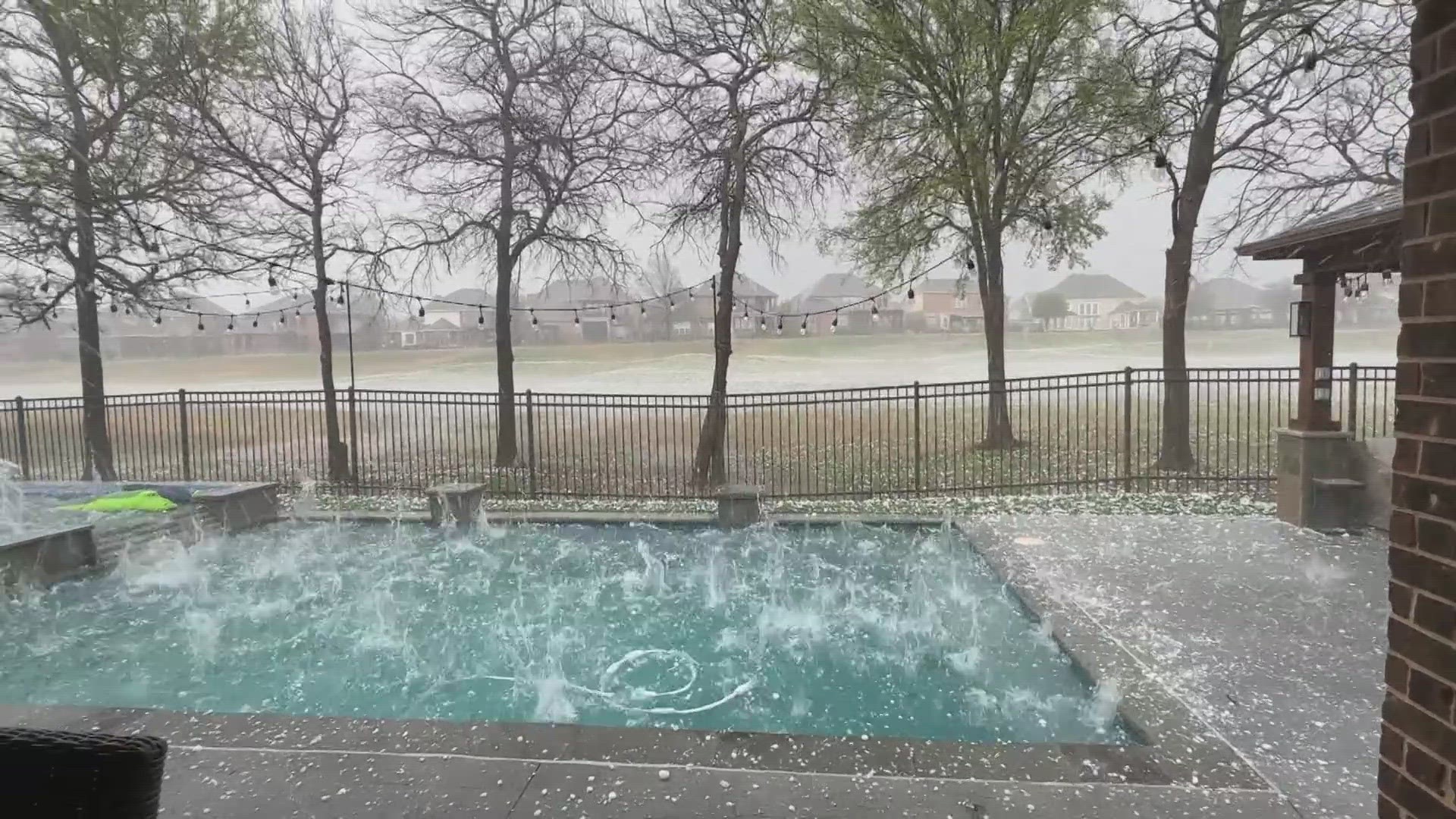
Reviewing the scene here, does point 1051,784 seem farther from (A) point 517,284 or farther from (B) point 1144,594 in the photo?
(A) point 517,284

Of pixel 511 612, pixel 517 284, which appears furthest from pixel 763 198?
pixel 511 612

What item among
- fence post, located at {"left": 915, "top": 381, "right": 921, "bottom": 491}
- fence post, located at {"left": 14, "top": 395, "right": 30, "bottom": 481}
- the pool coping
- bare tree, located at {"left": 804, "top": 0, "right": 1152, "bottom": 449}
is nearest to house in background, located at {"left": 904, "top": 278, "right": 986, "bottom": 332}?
bare tree, located at {"left": 804, "top": 0, "right": 1152, "bottom": 449}

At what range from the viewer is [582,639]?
18.8 ft

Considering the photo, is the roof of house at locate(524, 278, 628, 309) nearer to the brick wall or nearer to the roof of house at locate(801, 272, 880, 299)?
the roof of house at locate(801, 272, 880, 299)

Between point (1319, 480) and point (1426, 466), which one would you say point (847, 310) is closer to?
point (1319, 480)

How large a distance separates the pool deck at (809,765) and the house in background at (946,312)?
13451mm

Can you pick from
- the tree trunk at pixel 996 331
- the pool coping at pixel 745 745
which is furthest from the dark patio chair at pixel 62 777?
the tree trunk at pixel 996 331

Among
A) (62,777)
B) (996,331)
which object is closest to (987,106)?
(996,331)

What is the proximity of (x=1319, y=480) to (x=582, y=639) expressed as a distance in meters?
7.77

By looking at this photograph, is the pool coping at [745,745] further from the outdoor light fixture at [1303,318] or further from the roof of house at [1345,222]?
the outdoor light fixture at [1303,318]

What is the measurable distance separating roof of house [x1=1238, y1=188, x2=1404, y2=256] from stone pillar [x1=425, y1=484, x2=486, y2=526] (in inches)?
376

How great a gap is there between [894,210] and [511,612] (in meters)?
9.80

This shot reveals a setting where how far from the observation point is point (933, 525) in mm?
8914

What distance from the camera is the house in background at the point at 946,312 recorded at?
58.7 ft
